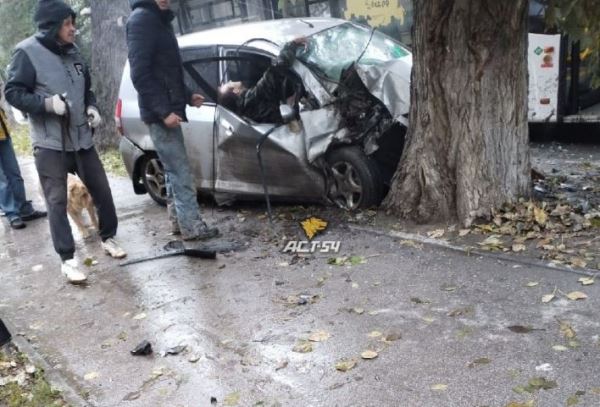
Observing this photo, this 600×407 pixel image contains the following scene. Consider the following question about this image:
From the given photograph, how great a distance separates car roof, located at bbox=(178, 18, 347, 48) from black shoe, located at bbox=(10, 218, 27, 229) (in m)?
3.05

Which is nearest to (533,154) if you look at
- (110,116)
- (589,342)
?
(589,342)

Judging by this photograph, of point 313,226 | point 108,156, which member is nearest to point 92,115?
point 313,226

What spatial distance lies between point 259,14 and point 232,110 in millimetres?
5954

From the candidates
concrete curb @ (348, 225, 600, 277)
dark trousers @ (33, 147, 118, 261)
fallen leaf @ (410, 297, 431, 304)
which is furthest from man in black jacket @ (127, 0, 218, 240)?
fallen leaf @ (410, 297, 431, 304)

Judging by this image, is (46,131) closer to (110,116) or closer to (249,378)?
(249,378)

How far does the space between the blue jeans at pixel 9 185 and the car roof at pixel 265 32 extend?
2.74m

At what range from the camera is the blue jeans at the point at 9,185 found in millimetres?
7371

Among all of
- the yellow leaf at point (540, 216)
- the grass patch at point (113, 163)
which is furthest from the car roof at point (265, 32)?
the grass patch at point (113, 163)

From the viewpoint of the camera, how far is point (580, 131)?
8.35 m

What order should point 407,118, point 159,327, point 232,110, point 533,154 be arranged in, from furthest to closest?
point 533,154 < point 232,110 < point 407,118 < point 159,327

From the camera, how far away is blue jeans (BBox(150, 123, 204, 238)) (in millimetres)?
5418

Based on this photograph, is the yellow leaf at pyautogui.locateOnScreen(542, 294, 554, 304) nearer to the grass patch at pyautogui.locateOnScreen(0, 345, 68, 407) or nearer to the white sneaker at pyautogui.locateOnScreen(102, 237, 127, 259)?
the grass patch at pyautogui.locateOnScreen(0, 345, 68, 407)

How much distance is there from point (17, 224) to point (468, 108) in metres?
5.60

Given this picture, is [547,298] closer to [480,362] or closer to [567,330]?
[567,330]
